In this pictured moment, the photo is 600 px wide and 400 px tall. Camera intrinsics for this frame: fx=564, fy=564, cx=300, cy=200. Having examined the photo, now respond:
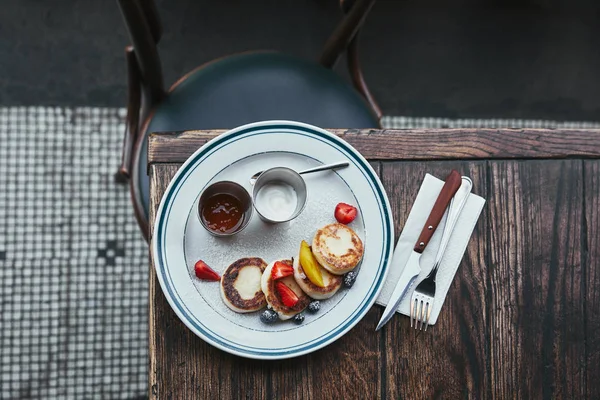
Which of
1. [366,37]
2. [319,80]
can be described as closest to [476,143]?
[319,80]

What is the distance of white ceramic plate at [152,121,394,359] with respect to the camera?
31.0 inches

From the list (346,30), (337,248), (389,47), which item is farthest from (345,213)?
(389,47)

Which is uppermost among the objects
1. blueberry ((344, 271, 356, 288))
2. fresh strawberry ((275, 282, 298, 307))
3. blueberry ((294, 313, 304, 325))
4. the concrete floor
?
the concrete floor

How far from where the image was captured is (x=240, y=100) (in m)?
1.04

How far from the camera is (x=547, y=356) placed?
2.85 ft

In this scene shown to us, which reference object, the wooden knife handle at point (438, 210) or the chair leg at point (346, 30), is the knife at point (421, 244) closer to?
the wooden knife handle at point (438, 210)

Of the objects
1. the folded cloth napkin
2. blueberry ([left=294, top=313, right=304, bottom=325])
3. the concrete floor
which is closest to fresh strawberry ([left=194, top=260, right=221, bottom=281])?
blueberry ([left=294, top=313, right=304, bottom=325])

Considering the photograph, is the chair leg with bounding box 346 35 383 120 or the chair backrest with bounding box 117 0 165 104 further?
the chair leg with bounding box 346 35 383 120

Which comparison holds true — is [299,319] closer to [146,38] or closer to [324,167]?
[324,167]

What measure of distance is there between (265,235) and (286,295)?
0.32ft

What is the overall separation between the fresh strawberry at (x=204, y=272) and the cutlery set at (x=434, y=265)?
25cm

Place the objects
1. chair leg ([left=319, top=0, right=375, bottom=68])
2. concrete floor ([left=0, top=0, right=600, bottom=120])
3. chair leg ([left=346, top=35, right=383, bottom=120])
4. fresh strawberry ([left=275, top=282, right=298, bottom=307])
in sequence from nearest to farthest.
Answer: fresh strawberry ([left=275, top=282, right=298, bottom=307]) → chair leg ([left=319, top=0, right=375, bottom=68]) → chair leg ([left=346, top=35, right=383, bottom=120]) → concrete floor ([left=0, top=0, right=600, bottom=120])

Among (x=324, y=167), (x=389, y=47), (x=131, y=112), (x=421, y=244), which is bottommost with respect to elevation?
(x=421, y=244)

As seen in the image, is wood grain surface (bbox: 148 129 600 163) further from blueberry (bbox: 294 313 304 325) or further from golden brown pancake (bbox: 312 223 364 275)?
blueberry (bbox: 294 313 304 325)
